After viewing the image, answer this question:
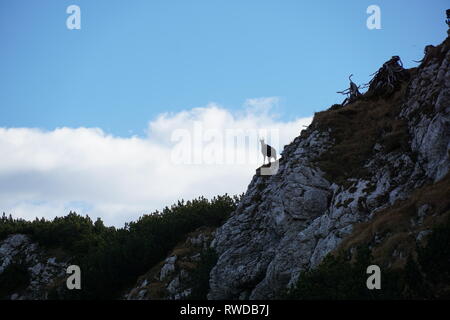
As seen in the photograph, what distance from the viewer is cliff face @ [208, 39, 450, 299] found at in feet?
96.2

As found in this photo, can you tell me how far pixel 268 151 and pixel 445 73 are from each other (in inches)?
596

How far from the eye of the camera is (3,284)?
53.3 m

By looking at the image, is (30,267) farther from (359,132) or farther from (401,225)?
(401,225)

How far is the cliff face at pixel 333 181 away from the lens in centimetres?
2933

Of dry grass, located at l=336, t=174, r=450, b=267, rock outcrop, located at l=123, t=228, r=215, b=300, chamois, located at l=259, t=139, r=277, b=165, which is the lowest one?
rock outcrop, located at l=123, t=228, r=215, b=300

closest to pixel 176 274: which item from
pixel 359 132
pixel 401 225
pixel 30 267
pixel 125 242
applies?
pixel 125 242

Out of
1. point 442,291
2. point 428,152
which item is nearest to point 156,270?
point 428,152

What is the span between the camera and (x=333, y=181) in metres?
34.9

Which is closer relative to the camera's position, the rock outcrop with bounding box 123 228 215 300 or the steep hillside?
the steep hillside

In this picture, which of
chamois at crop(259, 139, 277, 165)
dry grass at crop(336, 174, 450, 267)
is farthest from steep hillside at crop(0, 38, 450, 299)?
chamois at crop(259, 139, 277, 165)

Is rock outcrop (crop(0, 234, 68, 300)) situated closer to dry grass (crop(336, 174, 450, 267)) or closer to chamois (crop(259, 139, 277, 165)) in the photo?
chamois (crop(259, 139, 277, 165))

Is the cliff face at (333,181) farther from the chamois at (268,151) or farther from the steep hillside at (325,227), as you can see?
the chamois at (268,151)

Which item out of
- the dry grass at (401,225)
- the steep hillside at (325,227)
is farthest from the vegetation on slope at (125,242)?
the dry grass at (401,225)
